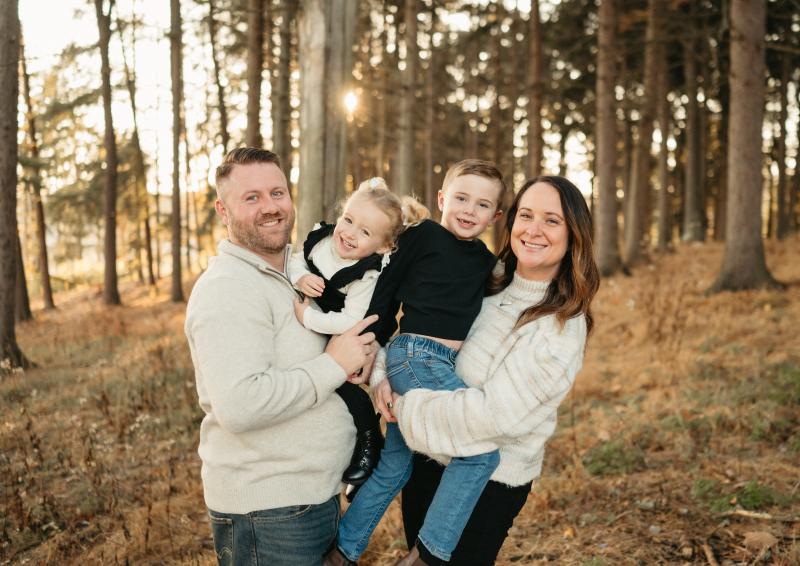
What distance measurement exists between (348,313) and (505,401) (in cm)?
82

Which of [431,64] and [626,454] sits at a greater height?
[431,64]

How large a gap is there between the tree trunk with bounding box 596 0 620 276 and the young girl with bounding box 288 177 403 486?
36.2ft

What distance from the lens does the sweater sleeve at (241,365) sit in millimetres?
2164

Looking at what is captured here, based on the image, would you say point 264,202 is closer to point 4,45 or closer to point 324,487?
point 324,487

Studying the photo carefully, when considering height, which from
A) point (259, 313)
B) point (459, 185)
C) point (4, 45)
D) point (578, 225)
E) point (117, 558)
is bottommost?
point (117, 558)

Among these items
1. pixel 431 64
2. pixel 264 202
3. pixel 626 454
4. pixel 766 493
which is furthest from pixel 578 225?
pixel 431 64

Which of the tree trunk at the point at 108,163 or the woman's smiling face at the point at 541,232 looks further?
the tree trunk at the point at 108,163

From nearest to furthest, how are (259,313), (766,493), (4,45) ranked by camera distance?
(259,313) < (766,493) < (4,45)

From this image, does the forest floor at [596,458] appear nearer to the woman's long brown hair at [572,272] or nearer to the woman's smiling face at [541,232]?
the woman's long brown hair at [572,272]

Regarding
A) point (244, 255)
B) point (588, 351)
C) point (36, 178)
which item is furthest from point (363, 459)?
point (36, 178)

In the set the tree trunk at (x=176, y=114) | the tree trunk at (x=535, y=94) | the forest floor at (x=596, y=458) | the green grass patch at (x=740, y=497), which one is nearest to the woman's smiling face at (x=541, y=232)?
the forest floor at (x=596, y=458)

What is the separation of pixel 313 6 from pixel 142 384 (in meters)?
5.49

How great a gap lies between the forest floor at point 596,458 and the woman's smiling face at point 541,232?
235cm

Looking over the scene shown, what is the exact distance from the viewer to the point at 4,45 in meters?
8.02
